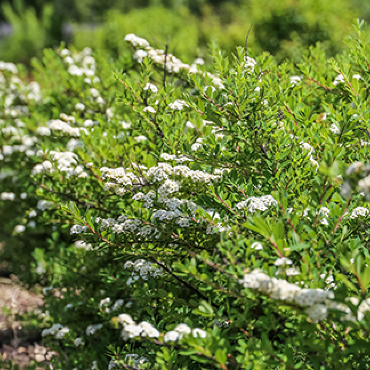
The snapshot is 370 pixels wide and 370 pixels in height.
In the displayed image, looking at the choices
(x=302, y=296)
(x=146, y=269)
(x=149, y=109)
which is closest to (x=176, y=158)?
(x=149, y=109)

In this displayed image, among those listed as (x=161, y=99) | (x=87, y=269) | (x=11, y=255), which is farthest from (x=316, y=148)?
(x=11, y=255)

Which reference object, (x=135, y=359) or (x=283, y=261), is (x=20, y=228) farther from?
(x=283, y=261)

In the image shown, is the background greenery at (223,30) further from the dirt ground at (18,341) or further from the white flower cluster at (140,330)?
the dirt ground at (18,341)

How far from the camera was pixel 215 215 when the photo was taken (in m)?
1.87

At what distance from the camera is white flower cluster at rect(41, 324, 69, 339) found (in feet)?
8.95

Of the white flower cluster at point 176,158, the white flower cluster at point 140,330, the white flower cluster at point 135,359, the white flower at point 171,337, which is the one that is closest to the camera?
the white flower at point 171,337

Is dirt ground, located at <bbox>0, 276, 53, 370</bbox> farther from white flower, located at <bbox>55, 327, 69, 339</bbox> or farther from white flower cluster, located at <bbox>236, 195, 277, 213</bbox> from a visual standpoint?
white flower cluster, located at <bbox>236, 195, 277, 213</bbox>

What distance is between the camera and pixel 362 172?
4.16 ft

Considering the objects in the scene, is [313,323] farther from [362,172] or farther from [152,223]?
[152,223]

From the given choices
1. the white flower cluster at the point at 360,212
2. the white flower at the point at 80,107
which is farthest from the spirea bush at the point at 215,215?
the white flower at the point at 80,107

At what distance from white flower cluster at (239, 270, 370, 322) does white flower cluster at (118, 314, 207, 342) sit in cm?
33

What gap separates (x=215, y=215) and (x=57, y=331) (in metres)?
1.79

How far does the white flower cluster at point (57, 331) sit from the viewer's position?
273 cm

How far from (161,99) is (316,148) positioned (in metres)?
1.03
